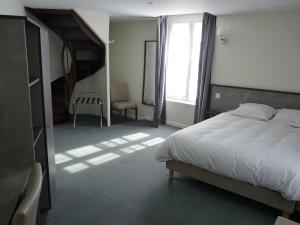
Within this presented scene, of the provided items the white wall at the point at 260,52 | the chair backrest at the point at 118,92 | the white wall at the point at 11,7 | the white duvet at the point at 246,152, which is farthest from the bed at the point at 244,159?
the chair backrest at the point at 118,92

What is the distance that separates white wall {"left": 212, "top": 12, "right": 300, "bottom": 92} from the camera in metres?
3.73

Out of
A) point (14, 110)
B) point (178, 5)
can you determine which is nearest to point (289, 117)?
point (178, 5)

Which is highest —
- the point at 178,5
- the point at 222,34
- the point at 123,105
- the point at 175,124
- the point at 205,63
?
the point at 178,5

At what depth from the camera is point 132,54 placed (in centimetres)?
564

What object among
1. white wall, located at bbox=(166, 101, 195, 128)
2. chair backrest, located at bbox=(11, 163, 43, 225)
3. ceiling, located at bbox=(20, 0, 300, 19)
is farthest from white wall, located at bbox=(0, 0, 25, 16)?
white wall, located at bbox=(166, 101, 195, 128)

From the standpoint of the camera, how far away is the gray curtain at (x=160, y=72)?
15.6 feet

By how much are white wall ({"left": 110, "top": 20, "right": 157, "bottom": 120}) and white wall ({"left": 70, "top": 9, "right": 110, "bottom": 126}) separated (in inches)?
25.7

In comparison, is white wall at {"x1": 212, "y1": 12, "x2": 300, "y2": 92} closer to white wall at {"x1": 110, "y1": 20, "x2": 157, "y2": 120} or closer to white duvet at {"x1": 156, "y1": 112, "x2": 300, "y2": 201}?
white duvet at {"x1": 156, "y1": 112, "x2": 300, "y2": 201}

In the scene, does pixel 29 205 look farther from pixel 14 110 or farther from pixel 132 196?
pixel 132 196

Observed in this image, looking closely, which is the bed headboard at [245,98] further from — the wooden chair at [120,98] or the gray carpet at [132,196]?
the wooden chair at [120,98]

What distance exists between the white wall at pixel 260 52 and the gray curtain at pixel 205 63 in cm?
14

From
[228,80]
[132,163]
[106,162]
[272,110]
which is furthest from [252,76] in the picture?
[106,162]

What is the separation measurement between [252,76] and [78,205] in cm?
333

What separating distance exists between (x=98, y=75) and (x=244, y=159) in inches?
158
